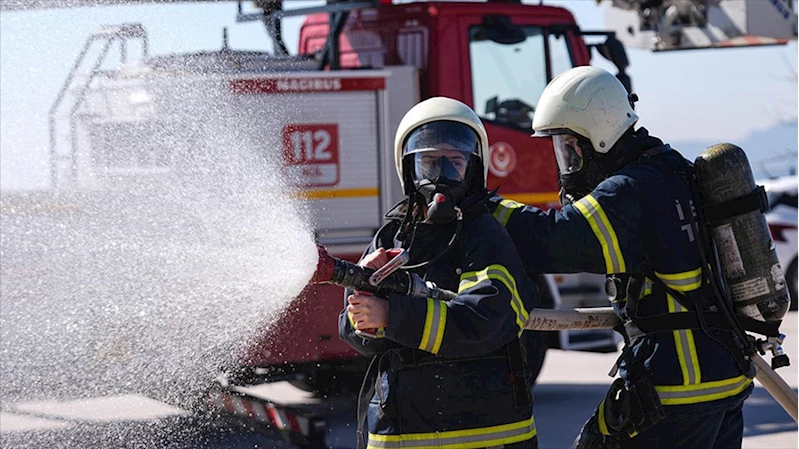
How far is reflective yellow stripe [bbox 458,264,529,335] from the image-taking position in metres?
3.05

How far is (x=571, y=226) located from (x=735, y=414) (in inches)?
35.1

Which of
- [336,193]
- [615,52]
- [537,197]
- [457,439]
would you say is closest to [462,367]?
[457,439]

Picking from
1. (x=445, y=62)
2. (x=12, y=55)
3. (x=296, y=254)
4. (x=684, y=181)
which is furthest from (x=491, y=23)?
(x=296, y=254)

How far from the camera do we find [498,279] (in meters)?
3.05

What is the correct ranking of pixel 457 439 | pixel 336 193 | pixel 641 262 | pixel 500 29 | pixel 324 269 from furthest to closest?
1. pixel 500 29
2. pixel 336 193
3. pixel 641 262
4. pixel 457 439
5. pixel 324 269

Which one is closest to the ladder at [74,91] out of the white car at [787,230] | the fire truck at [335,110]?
the fire truck at [335,110]

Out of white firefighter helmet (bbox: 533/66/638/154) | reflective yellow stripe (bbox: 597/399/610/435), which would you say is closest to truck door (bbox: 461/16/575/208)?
white firefighter helmet (bbox: 533/66/638/154)

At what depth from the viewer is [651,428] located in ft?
11.4

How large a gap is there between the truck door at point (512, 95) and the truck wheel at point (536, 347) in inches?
36.6

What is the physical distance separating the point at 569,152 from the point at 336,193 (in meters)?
3.77

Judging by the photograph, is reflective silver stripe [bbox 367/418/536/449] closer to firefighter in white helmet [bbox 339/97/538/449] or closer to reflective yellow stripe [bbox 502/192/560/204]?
firefighter in white helmet [bbox 339/97/538/449]

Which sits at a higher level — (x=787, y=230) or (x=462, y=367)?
(x=462, y=367)

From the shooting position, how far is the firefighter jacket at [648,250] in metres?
3.30

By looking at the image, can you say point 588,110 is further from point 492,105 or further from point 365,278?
point 492,105
